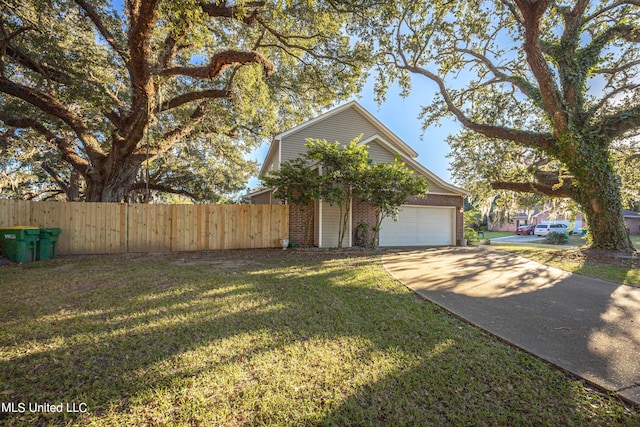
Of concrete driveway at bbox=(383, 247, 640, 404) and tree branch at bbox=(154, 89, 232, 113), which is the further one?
tree branch at bbox=(154, 89, 232, 113)

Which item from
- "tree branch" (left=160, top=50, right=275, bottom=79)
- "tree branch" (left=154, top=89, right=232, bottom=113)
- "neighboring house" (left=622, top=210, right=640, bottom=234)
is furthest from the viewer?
"neighboring house" (left=622, top=210, right=640, bottom=234)

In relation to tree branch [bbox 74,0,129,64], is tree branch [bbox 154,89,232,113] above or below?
below

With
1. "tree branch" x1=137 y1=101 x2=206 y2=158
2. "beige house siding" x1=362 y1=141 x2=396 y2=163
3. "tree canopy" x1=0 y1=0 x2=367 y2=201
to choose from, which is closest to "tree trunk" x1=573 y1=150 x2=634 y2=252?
"beige house siding" x1=362 y1=141 x2=396 y2=163

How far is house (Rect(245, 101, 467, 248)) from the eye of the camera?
10.1 m

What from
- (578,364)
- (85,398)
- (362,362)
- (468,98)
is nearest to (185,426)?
(85,398)

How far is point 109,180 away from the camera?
1000 centimetres

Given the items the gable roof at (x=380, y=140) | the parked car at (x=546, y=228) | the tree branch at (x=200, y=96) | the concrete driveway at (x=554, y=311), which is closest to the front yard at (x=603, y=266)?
the concrete driveway at (x=554, y=311)

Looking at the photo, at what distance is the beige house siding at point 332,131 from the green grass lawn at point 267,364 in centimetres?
831

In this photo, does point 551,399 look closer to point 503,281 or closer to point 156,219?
point 503,281

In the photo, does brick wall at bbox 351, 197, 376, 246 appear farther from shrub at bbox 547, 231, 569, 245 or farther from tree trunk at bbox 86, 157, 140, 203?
shrub at bbox 547, 231, 569, 245

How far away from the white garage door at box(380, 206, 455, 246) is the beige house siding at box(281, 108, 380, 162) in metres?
4.46

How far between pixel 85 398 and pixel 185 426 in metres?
0.90

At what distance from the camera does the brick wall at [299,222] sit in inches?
394

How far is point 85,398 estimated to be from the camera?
6.12 ft
